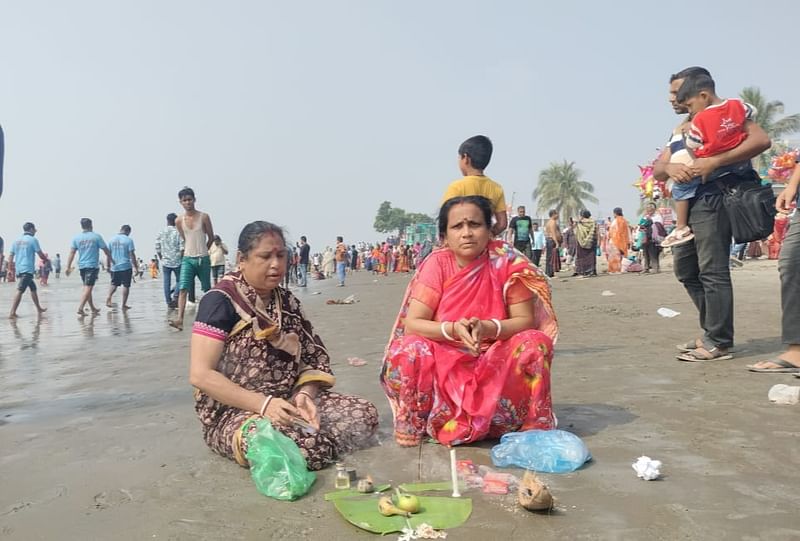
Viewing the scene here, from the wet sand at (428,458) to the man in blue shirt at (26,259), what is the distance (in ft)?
20.1

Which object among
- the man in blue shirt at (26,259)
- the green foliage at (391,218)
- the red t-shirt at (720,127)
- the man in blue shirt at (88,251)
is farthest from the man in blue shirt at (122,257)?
the green foliage at (391,218)

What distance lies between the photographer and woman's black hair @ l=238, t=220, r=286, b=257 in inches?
120

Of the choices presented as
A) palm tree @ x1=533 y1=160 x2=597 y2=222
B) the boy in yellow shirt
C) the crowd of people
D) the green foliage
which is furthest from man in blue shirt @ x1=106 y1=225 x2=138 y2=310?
the green foliage

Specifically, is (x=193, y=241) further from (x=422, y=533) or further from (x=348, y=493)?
(x=422, y=533)

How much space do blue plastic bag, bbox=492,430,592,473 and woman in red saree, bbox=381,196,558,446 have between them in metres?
0.25

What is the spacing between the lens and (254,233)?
3.06 metres

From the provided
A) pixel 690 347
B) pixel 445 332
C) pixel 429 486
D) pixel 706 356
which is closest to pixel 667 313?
pixel 690 347

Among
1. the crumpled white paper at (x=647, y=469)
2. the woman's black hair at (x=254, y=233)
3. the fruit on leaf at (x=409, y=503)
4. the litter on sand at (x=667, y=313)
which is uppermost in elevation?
the woman's black hair at (x=254, y=233)

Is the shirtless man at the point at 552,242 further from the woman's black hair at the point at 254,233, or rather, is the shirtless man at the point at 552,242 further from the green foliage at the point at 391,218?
the green foliage at the point at 391,218

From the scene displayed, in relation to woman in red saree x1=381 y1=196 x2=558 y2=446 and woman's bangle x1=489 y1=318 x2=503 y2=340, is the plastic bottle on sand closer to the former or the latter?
woman in red saree x1=381 y1=196 x2=558 y2=446

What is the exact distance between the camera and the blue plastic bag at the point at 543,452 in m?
2.75

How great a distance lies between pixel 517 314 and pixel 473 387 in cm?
45

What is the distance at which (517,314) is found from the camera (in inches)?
129

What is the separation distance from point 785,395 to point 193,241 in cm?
767
